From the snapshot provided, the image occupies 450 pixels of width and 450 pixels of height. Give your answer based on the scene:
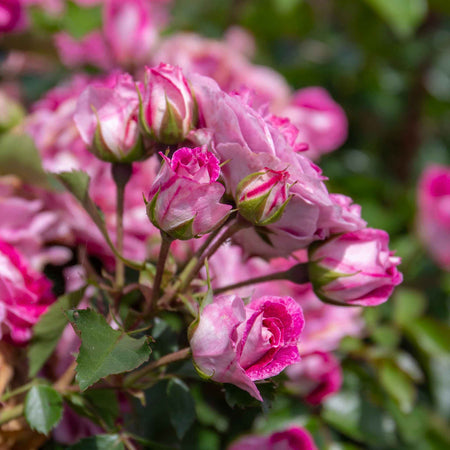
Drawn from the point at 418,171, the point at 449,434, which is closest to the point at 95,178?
the point at 449,434

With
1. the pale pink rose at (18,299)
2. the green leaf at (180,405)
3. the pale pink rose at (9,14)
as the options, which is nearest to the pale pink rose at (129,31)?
the pale pink rose at (9,14)

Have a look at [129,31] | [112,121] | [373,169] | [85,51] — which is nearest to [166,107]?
[112,121]

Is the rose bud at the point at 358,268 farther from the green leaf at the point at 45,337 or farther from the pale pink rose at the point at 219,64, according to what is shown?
the pale pink rose at the point at 219,64

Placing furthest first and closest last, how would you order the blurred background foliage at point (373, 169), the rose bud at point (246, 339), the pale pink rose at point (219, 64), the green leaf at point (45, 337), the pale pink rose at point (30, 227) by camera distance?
the pale pink rose at point (219, 64)
the blurred background foliage at point (373, 169)
the pale pink rose at point (30, 227)
the green leaf at point (45, 337)
the rose bud at point (246, 339)

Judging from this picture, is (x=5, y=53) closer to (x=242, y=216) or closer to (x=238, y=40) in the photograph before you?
(x=238, y=40)

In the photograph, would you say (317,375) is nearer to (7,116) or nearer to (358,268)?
(358,268)

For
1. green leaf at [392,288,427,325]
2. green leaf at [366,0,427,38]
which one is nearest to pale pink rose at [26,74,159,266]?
green leaf at [392,288,427,325]

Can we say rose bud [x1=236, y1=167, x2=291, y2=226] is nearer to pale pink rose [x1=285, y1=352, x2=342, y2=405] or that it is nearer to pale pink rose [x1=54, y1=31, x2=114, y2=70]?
pale pink rose [x1=285, y1=352, x2=342, y2=405]
